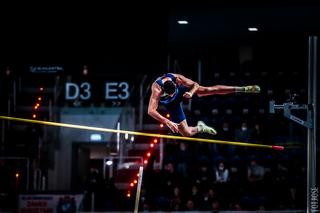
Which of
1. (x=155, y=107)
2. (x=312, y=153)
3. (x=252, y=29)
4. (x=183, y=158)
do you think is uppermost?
(x=252, y=29)

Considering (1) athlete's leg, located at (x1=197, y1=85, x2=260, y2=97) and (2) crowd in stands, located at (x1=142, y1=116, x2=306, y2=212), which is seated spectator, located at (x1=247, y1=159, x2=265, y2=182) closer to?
(2) crowd in stands, located at (x1=142, y1=116, x2=306, y2=212)

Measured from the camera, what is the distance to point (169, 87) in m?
15.6

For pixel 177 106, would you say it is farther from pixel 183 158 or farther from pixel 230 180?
pixel 183 158

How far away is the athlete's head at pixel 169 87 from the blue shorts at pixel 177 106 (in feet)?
0.51

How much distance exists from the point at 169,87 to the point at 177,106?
16.0 inches

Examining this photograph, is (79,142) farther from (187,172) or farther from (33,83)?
(187,172)

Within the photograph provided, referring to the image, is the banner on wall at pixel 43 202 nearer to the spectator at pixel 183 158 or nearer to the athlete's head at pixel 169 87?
the spectator at pixel 183 158

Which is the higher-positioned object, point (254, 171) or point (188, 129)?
point (188, 129)

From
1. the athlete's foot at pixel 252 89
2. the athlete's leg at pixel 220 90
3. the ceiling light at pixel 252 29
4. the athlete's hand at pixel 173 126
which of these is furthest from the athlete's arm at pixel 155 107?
the ceiling light at pixel 252 29

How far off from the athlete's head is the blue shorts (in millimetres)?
157

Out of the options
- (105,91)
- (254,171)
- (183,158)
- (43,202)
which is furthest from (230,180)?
(43,202)

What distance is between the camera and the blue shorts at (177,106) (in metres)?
15.7

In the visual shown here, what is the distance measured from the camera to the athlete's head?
50.9 ft

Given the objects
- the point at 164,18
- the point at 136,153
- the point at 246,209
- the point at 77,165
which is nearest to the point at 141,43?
the point at 164,18
